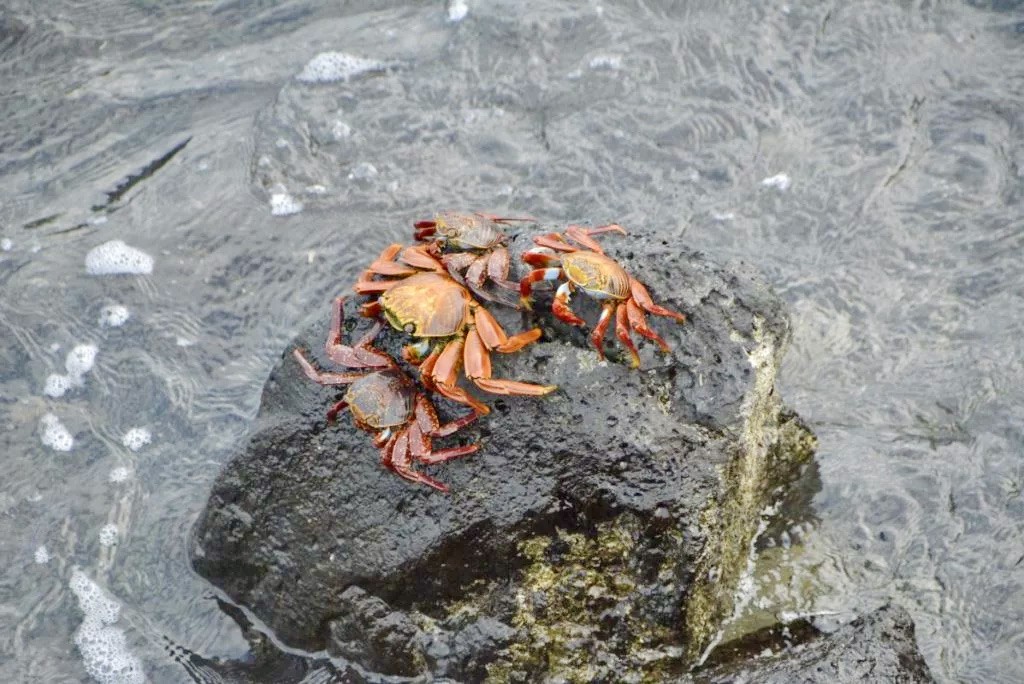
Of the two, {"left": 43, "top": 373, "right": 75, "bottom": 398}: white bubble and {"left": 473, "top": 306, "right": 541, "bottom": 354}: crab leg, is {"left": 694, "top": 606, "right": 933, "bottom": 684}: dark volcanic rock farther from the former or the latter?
{"left": 43, "top": 373, "right": 75, "bottom": 398}: white bubble

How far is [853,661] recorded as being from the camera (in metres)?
3.27

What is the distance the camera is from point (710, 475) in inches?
132

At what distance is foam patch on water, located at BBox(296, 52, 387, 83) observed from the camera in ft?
18.5

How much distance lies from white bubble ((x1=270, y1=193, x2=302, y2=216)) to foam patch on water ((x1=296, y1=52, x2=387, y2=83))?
2.72ft

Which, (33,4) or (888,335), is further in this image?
(33,4)

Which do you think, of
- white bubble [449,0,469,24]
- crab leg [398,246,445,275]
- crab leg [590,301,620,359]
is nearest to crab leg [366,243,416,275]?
crab leg [398,246,445,275]

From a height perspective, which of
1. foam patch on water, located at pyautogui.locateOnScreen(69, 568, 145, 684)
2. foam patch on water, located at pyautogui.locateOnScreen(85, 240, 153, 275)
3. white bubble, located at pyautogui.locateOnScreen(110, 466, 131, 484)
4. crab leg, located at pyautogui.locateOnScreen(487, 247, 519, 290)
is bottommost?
foam patch on water, located at pyautogui.locateOnScreen(69, 568, 145, 684)

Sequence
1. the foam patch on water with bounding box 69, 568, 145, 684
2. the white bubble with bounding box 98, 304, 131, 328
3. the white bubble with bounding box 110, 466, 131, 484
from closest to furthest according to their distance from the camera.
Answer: the foam patch on water with bounding box 69, 568, 145, 684
the white bubble with bounding box 110, 466, 131, 484
the white bubble with bounding box 98, 304, 131, 328

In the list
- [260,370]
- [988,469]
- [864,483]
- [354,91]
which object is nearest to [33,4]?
[354,91]

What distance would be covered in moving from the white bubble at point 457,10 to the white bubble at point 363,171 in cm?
115

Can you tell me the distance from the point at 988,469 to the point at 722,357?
Result: 4.53 ft

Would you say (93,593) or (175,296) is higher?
(175,296)

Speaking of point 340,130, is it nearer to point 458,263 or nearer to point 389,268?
point 389,268

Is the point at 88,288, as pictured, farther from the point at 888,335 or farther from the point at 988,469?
the point at 988,469
